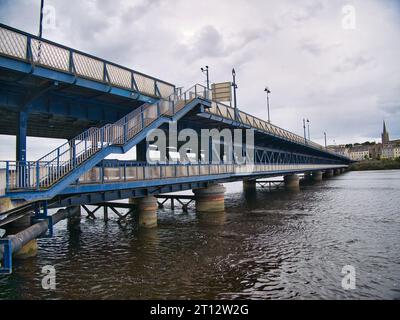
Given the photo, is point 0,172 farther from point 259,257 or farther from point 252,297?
point 259,257

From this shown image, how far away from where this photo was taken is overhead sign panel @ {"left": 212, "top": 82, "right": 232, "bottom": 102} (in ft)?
114

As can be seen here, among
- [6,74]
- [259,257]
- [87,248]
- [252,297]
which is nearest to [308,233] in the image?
[259,257]

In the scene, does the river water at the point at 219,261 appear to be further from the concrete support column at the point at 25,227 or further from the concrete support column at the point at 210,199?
the concrete support column at the point at 210,199

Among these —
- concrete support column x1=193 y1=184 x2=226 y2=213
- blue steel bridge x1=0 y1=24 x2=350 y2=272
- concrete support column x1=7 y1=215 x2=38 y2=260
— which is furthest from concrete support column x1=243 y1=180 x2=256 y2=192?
concrete support column x1=7 y1=215 x2=38 y2=260

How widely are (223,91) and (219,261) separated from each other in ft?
81.6

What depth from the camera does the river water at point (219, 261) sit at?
10508 millimetres

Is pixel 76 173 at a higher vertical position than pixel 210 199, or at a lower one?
higher

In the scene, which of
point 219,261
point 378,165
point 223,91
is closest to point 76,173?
point 219,261

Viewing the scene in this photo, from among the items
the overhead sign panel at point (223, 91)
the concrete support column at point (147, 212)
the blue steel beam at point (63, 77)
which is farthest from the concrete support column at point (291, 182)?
the blue steel beam at point (63, 77)

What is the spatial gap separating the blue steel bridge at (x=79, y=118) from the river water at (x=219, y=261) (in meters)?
3.12

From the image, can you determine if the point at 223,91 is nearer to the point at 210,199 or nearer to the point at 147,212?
the point at 210,199

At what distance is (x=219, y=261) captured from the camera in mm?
13867

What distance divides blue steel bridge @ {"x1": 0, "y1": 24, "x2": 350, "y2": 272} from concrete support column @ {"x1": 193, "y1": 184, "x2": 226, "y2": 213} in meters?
3.60

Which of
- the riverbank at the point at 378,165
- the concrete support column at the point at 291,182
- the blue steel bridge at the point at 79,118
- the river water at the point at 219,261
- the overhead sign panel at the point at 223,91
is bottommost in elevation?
the river water at the point at 219,261
